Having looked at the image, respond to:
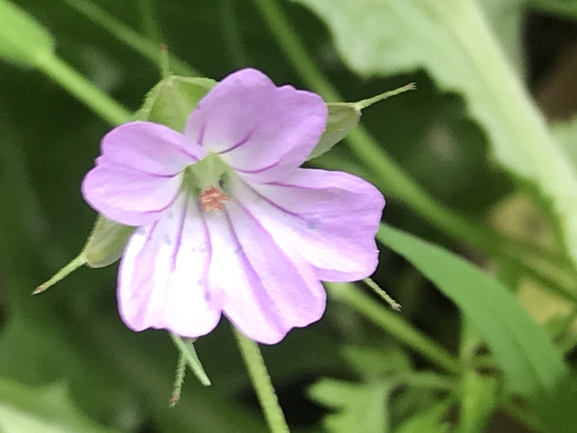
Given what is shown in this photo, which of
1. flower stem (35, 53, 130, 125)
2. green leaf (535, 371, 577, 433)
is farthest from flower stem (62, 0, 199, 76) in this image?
green leaf (535, 371, 577, 433)

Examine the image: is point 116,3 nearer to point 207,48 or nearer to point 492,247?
point 207,48

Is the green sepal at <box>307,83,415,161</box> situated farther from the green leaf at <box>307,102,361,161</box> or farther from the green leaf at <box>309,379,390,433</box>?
the green leaf at <box>309,379,390,433</box>

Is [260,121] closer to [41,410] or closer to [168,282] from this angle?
[168,282]

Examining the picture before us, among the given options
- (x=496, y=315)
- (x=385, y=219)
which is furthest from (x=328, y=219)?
(x=385, y=219)

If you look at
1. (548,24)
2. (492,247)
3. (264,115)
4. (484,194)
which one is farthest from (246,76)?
(548,24)

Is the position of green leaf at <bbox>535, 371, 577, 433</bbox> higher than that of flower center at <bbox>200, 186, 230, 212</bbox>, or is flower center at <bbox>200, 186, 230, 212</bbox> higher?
flower center at <bbox>200, 186, 230, 212</bbox>

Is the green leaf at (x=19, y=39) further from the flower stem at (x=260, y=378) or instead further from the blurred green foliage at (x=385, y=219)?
the flower stem at (x=260, y=378)
